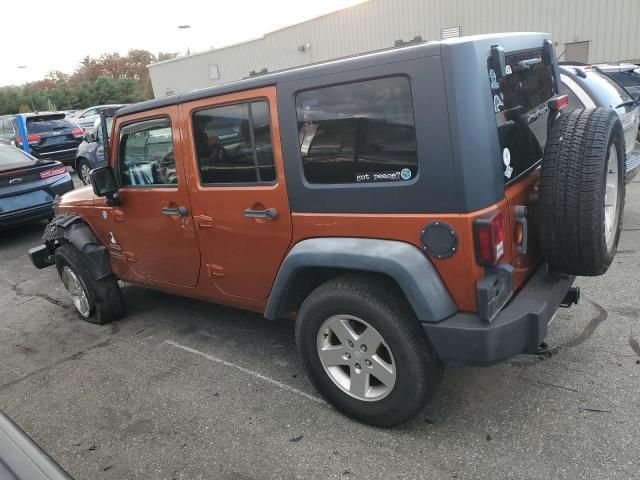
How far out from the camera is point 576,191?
2.25 meters

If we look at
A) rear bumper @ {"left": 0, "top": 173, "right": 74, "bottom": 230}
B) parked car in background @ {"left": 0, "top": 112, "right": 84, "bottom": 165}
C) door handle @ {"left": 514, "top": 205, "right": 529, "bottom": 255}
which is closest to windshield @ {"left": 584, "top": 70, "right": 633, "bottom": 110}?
door handle @ {"left": 514, "top": 205, "right": 529, "bottom": 255}

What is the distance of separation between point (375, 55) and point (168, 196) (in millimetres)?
1809

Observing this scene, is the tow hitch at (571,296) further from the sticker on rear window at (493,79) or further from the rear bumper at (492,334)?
the sticker on rear window at (493,79)

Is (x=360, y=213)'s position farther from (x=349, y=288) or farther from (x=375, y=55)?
(x=375, y=55)

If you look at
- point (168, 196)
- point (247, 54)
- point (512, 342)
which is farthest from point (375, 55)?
point (247, 54)

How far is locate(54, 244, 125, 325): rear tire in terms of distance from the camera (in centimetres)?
435

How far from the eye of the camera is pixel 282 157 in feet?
9.01

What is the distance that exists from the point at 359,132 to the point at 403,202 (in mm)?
402

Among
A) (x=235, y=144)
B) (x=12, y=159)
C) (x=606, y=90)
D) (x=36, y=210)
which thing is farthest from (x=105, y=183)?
(x=606, y=90)

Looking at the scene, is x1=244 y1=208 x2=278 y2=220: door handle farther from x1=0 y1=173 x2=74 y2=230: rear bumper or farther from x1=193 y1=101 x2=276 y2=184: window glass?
x1=0 y1=173 x2=74 y2=230: rear bumper

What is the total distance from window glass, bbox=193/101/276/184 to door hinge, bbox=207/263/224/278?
0.56 metres

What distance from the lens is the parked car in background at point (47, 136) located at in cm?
1336

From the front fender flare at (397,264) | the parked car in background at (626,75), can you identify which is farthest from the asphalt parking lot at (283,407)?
the parked car in background at (626,75)

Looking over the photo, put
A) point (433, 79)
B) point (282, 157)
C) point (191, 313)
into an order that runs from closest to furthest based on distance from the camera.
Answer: point (433, 79) → point (282, 157) → point (191, 313)
